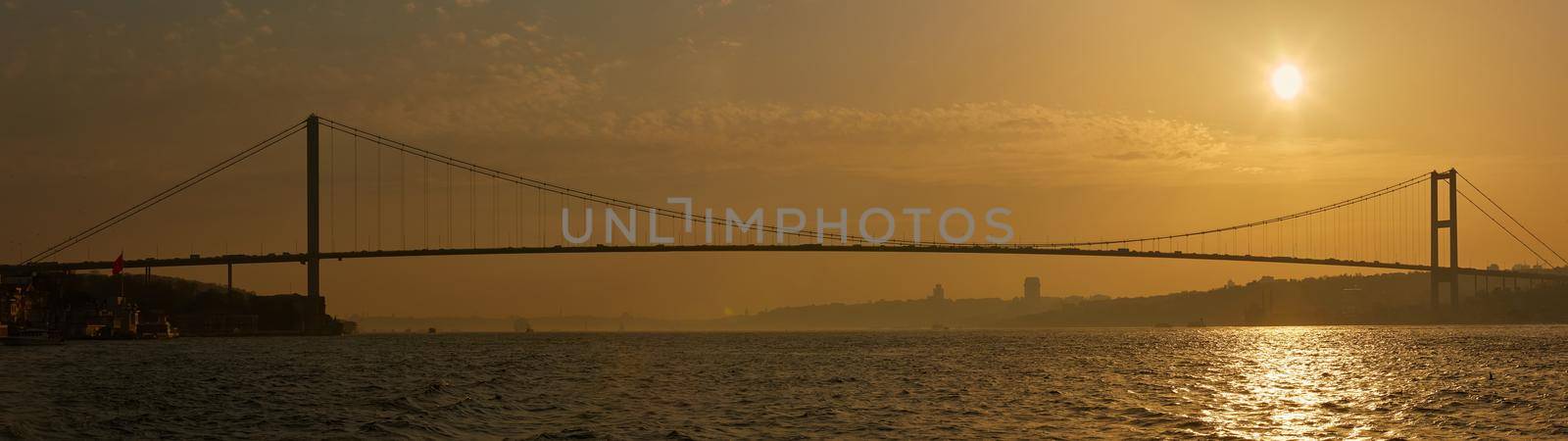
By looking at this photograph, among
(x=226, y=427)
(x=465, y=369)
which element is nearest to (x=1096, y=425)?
(x=226, y=427)

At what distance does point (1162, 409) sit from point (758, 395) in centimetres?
1290

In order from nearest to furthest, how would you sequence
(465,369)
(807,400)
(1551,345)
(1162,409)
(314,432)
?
(314,432) < (1162,409) < (807,400) < (465,369) < (1551,345)

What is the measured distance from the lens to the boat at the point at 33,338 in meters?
99.9

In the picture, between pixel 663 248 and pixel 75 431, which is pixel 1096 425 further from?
pixel 663 248

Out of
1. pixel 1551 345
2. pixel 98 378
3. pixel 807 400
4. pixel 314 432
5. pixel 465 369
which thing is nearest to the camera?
pixel 314 432

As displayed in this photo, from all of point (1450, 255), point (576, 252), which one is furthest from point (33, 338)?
point (1450, 255)

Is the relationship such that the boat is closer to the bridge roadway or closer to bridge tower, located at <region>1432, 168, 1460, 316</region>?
the bridge roadway

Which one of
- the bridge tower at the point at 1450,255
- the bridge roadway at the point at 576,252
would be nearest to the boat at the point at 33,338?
the bridge roadway at the point at 576,252

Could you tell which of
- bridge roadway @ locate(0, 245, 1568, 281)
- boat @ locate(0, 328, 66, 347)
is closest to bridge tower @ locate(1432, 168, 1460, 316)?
bridge roadway @ locate(0, 245, 1568, 281)

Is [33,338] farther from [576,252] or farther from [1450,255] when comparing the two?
[1450,255]

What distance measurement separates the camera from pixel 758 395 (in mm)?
43969

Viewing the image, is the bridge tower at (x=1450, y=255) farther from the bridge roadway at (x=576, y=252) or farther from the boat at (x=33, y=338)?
the boat at (x=33, y=338)

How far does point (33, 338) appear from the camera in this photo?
333ft

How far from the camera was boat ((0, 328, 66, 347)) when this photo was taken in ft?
328
